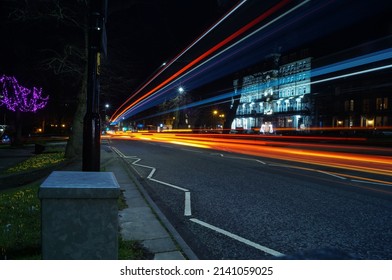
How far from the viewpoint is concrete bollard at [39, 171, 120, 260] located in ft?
9.54

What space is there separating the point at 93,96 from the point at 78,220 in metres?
2.75

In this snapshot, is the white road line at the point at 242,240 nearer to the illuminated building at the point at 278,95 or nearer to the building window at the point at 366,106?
the building window at the point at 366,106

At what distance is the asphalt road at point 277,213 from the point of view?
5047mm

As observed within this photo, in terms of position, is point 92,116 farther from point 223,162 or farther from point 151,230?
point 223,162

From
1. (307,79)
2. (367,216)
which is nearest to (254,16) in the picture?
(367,216)

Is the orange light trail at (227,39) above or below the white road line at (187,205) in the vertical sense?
above

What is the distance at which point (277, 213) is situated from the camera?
23.3ft

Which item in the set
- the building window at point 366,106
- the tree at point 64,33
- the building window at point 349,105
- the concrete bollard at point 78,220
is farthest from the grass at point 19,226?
the building window at point 349,105

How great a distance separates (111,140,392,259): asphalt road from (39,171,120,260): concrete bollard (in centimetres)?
169

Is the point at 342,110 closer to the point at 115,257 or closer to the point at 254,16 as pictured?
the point at 254,16

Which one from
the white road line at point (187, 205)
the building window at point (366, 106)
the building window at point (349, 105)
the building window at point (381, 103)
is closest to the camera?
the white road line at point (187, 205)

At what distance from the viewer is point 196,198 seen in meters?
8.66

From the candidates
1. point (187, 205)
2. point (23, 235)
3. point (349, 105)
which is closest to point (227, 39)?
point (187, 205)

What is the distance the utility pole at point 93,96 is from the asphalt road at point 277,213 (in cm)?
202
